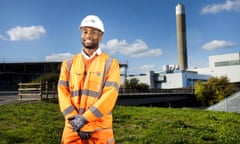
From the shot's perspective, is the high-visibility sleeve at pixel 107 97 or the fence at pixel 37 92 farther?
the fence at pixel 37 92

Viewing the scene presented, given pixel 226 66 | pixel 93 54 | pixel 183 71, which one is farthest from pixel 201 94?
pixel 93 54

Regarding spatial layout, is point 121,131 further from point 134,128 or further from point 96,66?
point 96,66

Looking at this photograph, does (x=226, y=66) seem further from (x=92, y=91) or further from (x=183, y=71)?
(x=92, y=91)

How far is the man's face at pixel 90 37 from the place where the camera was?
13.5 ft

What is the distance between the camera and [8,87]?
6147 centimetres

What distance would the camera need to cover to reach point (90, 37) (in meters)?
4.12

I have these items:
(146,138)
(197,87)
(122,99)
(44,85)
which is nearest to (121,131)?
(146,138)

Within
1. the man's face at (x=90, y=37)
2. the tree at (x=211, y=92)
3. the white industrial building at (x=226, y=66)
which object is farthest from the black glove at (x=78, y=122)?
the white industrial building at (x=226, y=66)

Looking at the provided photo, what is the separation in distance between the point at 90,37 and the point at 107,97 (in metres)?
0.80

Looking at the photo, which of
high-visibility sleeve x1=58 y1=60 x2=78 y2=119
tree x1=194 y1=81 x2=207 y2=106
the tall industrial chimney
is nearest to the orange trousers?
high-visibility sleeve x1=58 y1=60 x2=78 y2=119

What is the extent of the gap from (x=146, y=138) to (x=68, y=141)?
20.5 ft

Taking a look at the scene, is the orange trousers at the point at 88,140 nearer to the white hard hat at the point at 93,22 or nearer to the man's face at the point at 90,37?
the man's face at the point at 90,37

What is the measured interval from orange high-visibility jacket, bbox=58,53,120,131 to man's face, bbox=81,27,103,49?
166 millimetres

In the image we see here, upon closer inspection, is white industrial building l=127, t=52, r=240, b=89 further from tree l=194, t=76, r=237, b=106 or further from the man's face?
the man's face
